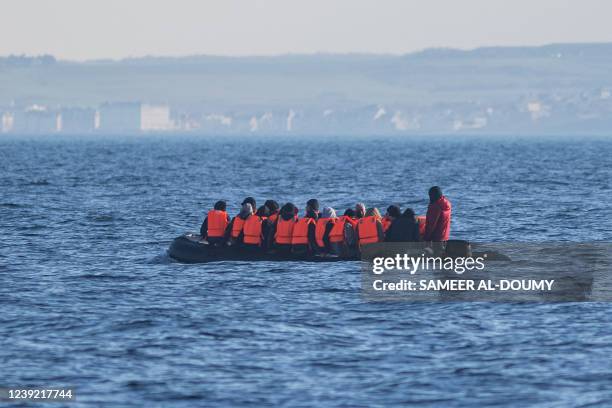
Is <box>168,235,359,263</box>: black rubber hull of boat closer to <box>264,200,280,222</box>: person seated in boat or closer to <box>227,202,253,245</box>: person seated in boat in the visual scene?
<box>227,202,253,245</box>: person seated in boat

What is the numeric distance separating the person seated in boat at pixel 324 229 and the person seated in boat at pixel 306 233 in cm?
12

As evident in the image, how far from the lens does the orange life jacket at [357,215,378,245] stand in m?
32.0

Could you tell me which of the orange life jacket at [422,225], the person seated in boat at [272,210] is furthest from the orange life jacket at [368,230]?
the person seated in boat at [272,210]

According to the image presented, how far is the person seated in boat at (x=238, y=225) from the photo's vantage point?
33.4 meters

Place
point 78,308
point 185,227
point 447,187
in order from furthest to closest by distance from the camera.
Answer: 1. point 447,187
2. point 185,227
3. point 78,308

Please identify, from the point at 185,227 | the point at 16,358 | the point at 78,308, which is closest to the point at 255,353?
the point at 16,358

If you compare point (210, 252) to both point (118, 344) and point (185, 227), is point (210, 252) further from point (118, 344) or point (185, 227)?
point (185, 227)

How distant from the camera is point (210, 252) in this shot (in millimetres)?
34000

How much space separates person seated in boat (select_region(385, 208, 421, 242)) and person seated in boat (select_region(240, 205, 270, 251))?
3.39m

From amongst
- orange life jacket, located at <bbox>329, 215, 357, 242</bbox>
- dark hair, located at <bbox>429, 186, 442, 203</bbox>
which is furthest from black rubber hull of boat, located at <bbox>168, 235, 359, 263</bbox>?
dark hair, located at <bbox>429, 186, 442, 203</bbox>

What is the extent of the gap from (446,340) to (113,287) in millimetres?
9748

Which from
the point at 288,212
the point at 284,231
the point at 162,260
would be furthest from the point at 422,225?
the point at 162,260

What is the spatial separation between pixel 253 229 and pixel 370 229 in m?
3.15

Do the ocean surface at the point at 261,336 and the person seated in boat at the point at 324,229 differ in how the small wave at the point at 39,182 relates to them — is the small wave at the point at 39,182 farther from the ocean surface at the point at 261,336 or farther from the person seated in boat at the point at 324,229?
the person seated in boat at the point at 324,229
